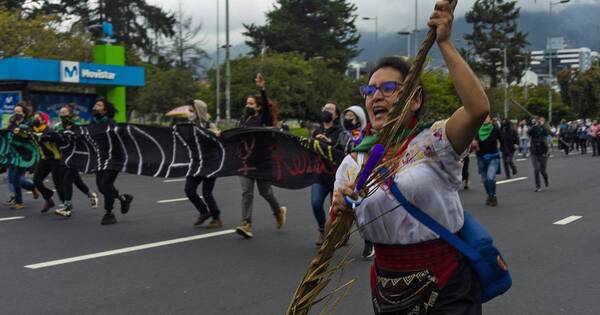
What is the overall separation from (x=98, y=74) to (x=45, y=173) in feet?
59.9

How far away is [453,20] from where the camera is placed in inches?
87.6

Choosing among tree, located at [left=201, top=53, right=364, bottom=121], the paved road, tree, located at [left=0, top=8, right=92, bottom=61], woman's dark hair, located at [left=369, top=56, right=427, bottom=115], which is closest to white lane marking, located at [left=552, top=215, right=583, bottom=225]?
the paved road

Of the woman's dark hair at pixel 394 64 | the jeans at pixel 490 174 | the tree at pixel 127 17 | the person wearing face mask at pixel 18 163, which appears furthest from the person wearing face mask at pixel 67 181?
the tree at pixel 127 17

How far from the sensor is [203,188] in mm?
9078

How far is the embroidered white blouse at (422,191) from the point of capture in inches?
98.6

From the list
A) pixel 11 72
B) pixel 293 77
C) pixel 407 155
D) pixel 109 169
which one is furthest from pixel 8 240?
pixel 293 77

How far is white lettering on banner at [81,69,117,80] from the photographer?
91.2 feet

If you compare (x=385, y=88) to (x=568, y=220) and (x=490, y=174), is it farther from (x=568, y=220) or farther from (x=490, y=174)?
(x=490, y=174)

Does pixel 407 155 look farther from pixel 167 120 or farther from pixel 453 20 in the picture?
pixel 167 120

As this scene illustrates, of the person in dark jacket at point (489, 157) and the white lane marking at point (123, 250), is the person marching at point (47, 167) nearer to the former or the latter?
the white lane marking at point (123, 250)

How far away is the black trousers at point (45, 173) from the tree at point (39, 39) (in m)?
21.1

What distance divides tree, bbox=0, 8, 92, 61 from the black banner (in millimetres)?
21973

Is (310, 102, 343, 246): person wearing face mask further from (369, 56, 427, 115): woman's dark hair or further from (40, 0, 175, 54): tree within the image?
(40, 0, 175, 54): tree

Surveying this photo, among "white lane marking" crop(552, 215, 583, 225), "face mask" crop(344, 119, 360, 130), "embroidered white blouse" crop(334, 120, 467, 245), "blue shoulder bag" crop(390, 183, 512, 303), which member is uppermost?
"face mask" crop(344, 119, 360, 130)
